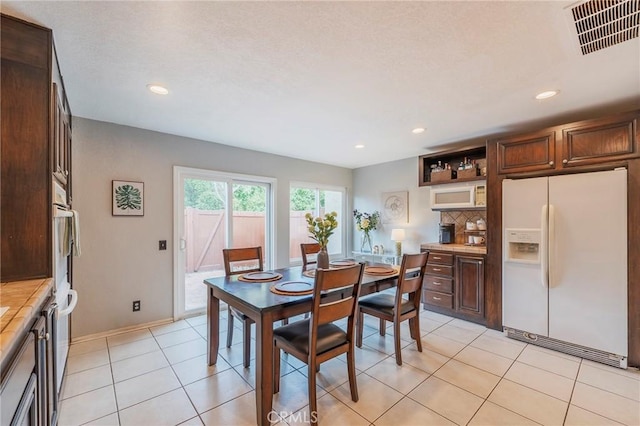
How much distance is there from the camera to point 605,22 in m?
1.51

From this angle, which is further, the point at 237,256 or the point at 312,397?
the point at 237,256

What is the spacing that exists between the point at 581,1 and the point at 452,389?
2.54 meters

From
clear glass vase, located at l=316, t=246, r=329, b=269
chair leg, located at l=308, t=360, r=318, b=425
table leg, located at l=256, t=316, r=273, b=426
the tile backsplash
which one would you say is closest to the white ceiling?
the tile backsplash

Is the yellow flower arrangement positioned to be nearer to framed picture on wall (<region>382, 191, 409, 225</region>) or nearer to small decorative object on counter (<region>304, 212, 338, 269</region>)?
small decorative object on counter (<region>304, 212, 338, 269</region>)

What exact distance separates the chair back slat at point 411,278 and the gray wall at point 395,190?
1963mm

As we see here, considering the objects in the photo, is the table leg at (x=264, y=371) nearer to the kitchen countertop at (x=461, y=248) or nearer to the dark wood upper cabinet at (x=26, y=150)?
the dark wood upper cabinet at (x=26, y=150)

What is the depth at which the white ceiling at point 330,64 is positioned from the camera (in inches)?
56.5

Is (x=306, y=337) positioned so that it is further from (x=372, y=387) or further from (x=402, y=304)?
(x=402, y=304)

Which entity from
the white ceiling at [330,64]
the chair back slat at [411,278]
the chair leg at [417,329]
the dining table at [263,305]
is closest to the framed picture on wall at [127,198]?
the white ceiling at [330,64]

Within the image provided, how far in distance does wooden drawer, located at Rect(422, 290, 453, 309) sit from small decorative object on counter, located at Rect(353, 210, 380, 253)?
63.2 inches

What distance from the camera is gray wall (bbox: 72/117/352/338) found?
291 cm

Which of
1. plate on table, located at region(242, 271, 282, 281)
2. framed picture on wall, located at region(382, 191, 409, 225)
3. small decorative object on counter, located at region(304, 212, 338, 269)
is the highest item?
framed picture on wall, located at region(382, 191, 409, 225)

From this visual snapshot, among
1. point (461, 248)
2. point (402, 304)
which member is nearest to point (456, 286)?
point (461, 248)

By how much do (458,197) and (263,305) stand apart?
10.4ft
